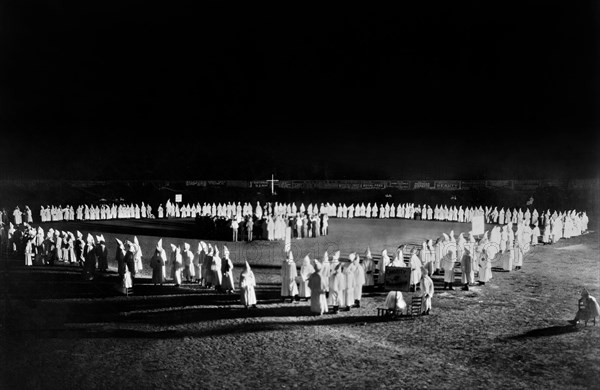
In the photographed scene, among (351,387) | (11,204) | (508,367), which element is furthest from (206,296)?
(11,204)

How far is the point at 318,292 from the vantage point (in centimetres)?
1229

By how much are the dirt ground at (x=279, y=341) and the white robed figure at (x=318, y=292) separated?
29cm

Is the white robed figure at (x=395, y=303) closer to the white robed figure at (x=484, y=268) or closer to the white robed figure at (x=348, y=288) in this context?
the white robed figure at (x=348, y=288)

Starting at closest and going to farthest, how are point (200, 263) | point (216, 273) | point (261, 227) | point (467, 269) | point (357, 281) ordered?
point (357, 281), point (216, 273), point (467, 269), point (200, 263), point (261, 227)

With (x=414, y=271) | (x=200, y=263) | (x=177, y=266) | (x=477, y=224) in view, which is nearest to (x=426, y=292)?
(x=414, y=271)

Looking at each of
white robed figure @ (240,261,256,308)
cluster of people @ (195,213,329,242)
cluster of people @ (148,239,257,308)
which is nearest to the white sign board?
cluster of people @ (195,213,329,242)

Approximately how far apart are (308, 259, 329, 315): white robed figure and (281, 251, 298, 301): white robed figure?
3.62 ft

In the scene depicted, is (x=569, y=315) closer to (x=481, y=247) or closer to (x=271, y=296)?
(x=481, y=247)

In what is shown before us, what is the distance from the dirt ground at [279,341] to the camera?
8.37 metres

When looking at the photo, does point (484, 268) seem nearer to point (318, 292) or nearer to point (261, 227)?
point (318, 292)

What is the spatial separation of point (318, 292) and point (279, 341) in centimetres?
235

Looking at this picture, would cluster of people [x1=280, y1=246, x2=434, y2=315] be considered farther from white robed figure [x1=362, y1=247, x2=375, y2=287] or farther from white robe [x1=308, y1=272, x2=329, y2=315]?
white robed figure [x1=362, y1=247, x2=375, y2=287]

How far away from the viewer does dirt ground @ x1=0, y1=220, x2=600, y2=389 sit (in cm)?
837

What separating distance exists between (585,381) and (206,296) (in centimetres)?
938
